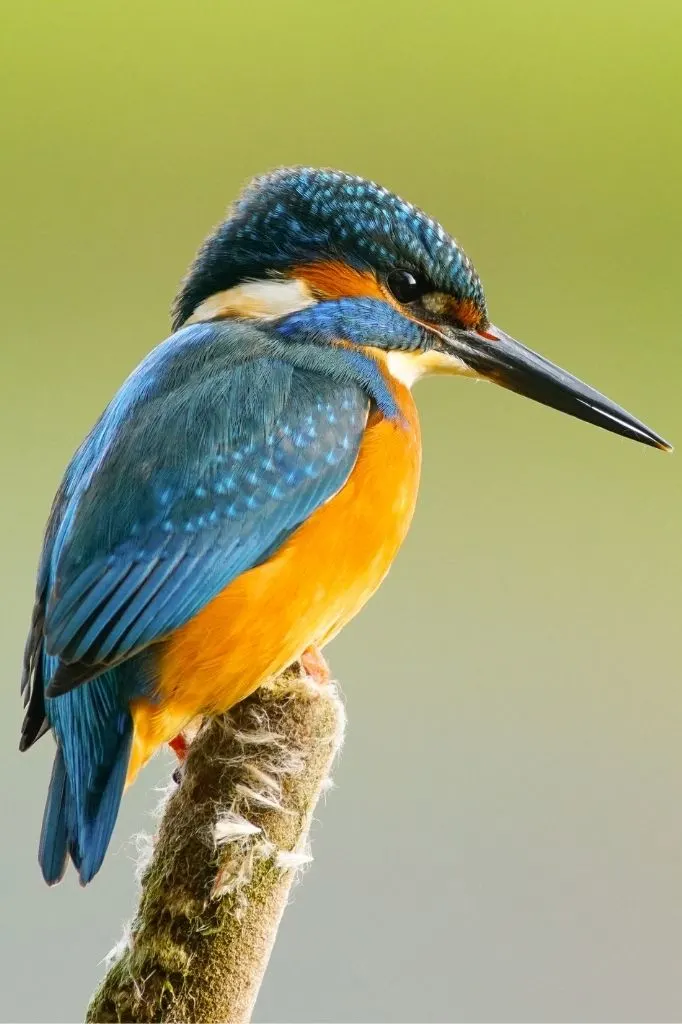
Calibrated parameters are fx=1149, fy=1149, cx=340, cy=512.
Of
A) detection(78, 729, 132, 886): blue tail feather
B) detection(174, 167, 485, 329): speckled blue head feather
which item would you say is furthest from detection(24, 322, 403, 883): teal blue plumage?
detection(174, 167, 485, 329): speckled blue head feather

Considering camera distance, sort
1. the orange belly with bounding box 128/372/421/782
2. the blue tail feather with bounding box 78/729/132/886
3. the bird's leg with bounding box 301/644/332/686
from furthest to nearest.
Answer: the bird's leg with bounding box 301/644/332/686, the orange belly with bounding box 128/372/421/782, the blue tail feather with bounding box 78/729/132/886

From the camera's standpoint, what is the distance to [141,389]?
1.09 meters

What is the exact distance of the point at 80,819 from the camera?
2.97 ft

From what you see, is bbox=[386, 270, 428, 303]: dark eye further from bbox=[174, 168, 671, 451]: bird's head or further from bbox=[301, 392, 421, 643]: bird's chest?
bbox=[301, 392, 421, 643]: bird's chest

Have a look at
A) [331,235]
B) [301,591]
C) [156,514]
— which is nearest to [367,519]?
[301,591]

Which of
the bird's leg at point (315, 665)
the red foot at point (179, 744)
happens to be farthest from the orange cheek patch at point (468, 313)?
the red foot at point (179, 744)

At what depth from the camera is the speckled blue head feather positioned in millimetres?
1188

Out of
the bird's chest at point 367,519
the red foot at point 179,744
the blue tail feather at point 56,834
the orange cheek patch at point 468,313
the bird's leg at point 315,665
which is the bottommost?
the blue tail feather at point 56,834

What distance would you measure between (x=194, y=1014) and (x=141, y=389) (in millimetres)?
550

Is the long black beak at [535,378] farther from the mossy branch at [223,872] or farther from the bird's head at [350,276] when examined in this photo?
the mossy branch at [223,872]

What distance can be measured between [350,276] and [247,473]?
27 centimetres

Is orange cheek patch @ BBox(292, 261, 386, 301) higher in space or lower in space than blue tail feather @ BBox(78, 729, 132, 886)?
higher

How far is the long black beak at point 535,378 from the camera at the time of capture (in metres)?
1.25

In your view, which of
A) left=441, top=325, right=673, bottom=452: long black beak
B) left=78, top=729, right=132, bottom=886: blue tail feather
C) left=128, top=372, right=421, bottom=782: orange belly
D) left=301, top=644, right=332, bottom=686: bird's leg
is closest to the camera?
left=78, top=729, right=132, bottom=886: blue tail feather
